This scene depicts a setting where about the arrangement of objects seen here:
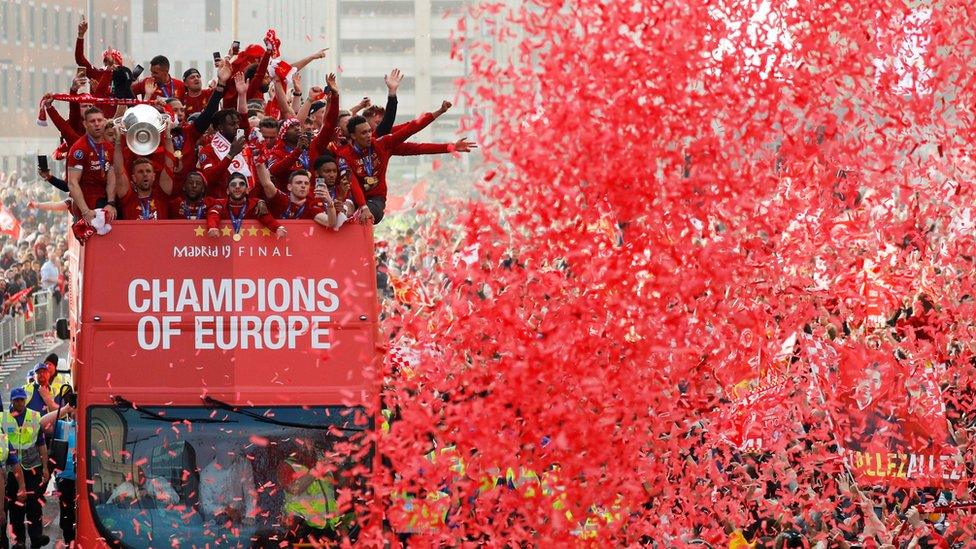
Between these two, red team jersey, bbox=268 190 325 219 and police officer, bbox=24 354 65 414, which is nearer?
red team jersey, bbox=268 190 325 219

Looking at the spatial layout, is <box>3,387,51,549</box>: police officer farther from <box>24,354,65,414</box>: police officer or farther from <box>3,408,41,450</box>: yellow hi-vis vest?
<box>24,354,65,414</box>: police officer

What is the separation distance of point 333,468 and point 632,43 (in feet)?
12.4

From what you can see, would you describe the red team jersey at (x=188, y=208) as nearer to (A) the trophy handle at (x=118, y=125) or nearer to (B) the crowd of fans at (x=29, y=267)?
(A) the trophy handle at (x=118, y=125)

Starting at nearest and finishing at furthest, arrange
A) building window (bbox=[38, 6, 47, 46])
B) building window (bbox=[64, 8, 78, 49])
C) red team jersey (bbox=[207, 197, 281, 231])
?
1. red team jersey (bbox=[207, 197, 281, 231])
2. building window (bbox=[38, 6, 47, 46])
3. building window (bbox=[64, 8, 78, 49])

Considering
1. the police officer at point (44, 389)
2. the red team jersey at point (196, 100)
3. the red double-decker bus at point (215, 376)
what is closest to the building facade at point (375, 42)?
the police officer at point (44, 389)

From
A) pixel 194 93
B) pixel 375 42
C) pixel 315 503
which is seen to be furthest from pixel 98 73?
pixel 375 42

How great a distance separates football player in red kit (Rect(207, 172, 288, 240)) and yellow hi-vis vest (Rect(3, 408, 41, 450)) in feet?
17.0

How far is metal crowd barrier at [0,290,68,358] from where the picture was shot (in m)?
30.5

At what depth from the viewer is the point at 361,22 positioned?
452 feet

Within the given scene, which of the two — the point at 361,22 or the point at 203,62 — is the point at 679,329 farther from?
the point at 361,22

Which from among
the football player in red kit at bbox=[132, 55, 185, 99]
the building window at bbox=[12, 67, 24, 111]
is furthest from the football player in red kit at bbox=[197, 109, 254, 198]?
the building window at bbox=[12, 67, 24, 111]

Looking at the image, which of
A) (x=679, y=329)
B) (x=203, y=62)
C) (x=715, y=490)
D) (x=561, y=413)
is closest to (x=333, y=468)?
(x=561, y=413)

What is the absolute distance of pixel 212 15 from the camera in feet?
334

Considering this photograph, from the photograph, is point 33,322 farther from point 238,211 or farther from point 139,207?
point 238,211
